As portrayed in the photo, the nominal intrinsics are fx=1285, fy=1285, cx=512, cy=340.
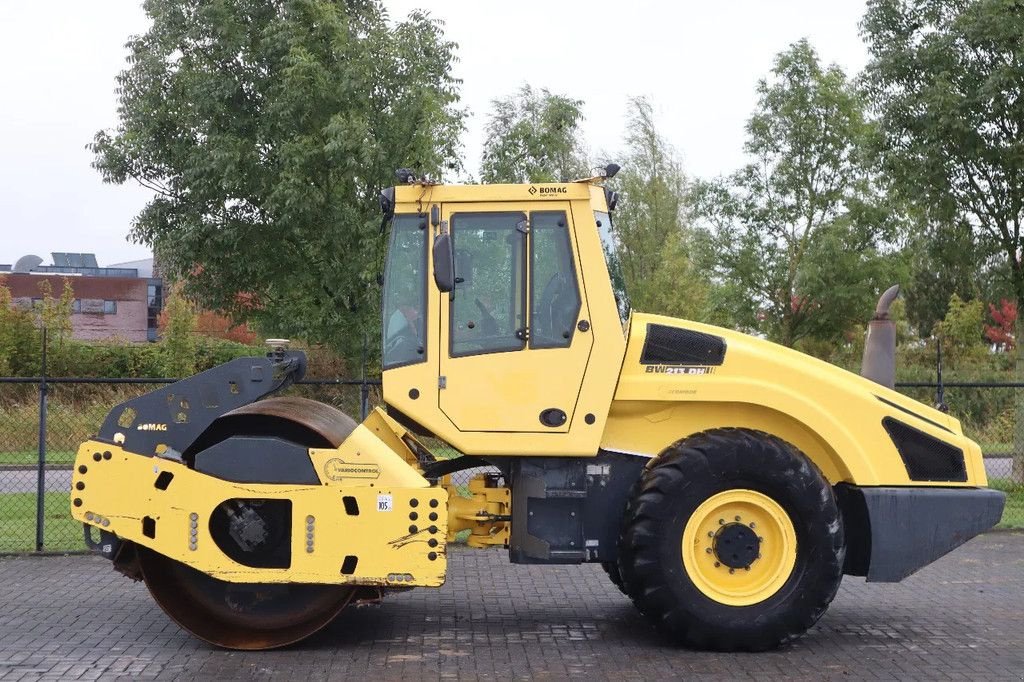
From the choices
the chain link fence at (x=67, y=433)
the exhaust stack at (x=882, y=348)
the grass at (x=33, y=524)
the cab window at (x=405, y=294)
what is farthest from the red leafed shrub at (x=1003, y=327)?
the cab window at (x=405, y=294)

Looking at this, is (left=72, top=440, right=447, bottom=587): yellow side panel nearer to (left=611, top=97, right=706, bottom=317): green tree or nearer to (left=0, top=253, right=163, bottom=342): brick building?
(left=611, top=97, right=706, bottom=317): green tree

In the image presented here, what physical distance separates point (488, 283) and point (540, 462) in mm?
→ 1193

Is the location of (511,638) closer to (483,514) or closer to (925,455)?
(483,514)

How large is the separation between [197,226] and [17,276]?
36.0 meters

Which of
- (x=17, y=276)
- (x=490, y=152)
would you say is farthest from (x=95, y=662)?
(x=17, y=276)

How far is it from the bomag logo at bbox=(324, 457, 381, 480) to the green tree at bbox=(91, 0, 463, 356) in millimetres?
7933

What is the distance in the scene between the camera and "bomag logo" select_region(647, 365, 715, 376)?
817 centimetres

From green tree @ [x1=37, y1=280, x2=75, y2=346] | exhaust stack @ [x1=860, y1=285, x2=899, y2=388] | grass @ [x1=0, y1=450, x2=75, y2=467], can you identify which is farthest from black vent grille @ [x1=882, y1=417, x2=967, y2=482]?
green tree @ [x1=37, y1=280, x2=75, y2=346]

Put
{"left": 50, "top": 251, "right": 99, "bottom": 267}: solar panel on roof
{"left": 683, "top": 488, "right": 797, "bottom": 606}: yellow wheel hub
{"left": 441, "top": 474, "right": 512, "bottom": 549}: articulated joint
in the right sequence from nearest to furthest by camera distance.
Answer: {"left": 683, "top": 488, "right": 797, "bottom": 606}: yellow wheel hub → {"left": 441, "top": 474, "right": 512, "bottom": 549}: articulated joint → {"left": 50, "top": 251, "right": 99, "bottom": 267}: solar panel on roof

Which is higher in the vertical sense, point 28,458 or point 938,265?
point 938,265

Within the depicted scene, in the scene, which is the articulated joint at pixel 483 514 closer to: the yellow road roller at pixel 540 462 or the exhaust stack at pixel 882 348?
the yellow road roller at pixel 540 462

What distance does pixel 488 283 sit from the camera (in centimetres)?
818

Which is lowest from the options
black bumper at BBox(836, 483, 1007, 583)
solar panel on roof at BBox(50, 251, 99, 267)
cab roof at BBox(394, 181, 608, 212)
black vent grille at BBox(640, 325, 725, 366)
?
black bumper at BBox(836, 483, 1007, 583)

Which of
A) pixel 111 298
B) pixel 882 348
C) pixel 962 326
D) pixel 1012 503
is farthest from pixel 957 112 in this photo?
pixel 111 298
